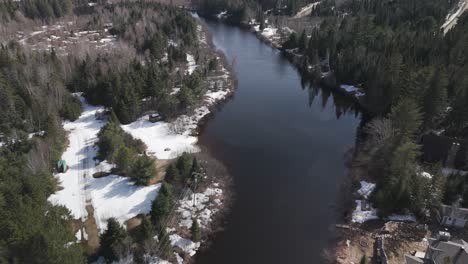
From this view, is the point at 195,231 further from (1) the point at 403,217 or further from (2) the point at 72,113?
(2) the point at 72,113

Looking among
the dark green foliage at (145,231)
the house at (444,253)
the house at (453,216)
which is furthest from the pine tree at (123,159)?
the house at (453,216)

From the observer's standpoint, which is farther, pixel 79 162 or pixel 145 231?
pixel 79 162

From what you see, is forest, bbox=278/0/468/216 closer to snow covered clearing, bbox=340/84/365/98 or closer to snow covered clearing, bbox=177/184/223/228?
snow covered clearing, bbox=340/84/365/98

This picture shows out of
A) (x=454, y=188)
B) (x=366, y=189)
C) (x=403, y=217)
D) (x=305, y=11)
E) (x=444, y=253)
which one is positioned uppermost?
(x=305, y=11)

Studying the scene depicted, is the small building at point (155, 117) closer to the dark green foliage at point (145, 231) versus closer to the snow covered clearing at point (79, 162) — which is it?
the snow covered clearing at point (79, 162)

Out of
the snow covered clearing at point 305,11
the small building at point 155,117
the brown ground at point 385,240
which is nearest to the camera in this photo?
the brown ground at point 385,240

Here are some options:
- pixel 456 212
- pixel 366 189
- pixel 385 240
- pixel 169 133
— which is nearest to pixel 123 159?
pixel 169 133

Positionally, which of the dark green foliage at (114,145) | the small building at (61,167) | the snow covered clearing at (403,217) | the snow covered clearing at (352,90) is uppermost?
the snow covered clearing at (352,90)
